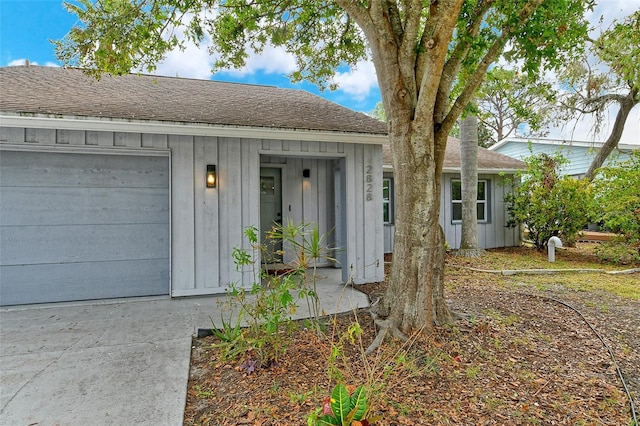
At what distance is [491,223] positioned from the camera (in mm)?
10281

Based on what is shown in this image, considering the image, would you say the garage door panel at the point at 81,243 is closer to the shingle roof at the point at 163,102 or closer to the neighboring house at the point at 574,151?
the shingle roof at the point at 163,102

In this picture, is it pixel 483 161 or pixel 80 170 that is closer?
pixel 80 170

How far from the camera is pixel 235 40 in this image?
595cm

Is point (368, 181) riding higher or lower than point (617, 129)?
lower

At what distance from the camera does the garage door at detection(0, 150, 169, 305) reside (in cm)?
475

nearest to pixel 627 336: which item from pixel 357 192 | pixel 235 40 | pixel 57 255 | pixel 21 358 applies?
pixel 357 192

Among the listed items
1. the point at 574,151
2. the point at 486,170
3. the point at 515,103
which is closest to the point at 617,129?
the point at 574,151

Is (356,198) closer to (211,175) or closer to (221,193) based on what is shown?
(221,193)

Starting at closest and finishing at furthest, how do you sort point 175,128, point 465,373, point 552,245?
point 465,373, point 175,128, point 552,245

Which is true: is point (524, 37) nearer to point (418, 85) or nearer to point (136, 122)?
point (418, 85)

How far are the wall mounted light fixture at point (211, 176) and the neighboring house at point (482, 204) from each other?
5234mm

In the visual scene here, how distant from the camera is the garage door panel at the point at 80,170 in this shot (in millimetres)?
4730

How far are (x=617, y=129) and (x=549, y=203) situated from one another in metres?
5.85

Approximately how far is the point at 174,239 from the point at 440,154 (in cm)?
393
